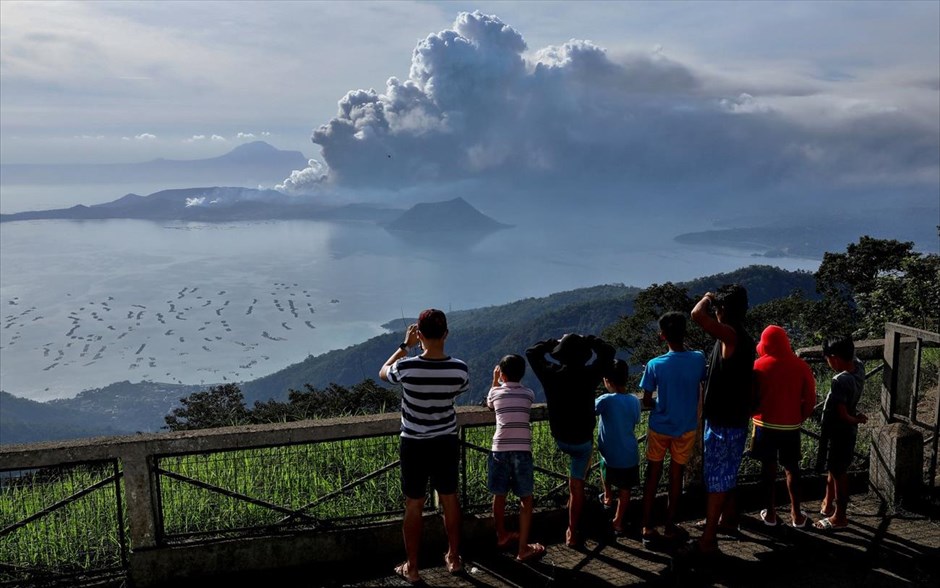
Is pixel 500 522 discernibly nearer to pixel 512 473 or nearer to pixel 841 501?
pixel 512 473

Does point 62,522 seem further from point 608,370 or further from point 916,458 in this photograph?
point 916,458

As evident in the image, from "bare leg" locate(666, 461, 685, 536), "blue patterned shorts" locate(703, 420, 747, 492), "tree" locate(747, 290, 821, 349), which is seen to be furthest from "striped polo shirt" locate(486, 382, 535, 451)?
"tree" locate(747, 290, 821, 349)

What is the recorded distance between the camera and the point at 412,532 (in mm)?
4469

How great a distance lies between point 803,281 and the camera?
106 metres

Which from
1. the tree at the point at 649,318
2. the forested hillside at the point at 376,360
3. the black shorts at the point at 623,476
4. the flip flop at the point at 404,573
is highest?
the black shorts at the point at 623,476

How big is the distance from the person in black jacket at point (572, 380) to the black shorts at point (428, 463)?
65 cm

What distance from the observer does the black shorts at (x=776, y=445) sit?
194 inches

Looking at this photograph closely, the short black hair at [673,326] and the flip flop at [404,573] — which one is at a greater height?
the short black hair at [673,326]

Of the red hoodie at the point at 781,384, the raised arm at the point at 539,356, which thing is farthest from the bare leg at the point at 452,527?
the red hoodie at the point at 781,384

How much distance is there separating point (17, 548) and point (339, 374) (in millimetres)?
131193

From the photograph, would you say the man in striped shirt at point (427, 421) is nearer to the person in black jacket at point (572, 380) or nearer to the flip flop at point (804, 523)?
the person in black jacket at point (572, 380)

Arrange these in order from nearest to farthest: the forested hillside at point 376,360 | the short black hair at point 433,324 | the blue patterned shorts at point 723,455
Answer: the short black hair at point 433,324, the blue patterned shorts at point 723,455, the forested hillside at point 376,360

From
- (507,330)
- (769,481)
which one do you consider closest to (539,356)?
(769,481)

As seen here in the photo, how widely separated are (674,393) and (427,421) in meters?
1.54
